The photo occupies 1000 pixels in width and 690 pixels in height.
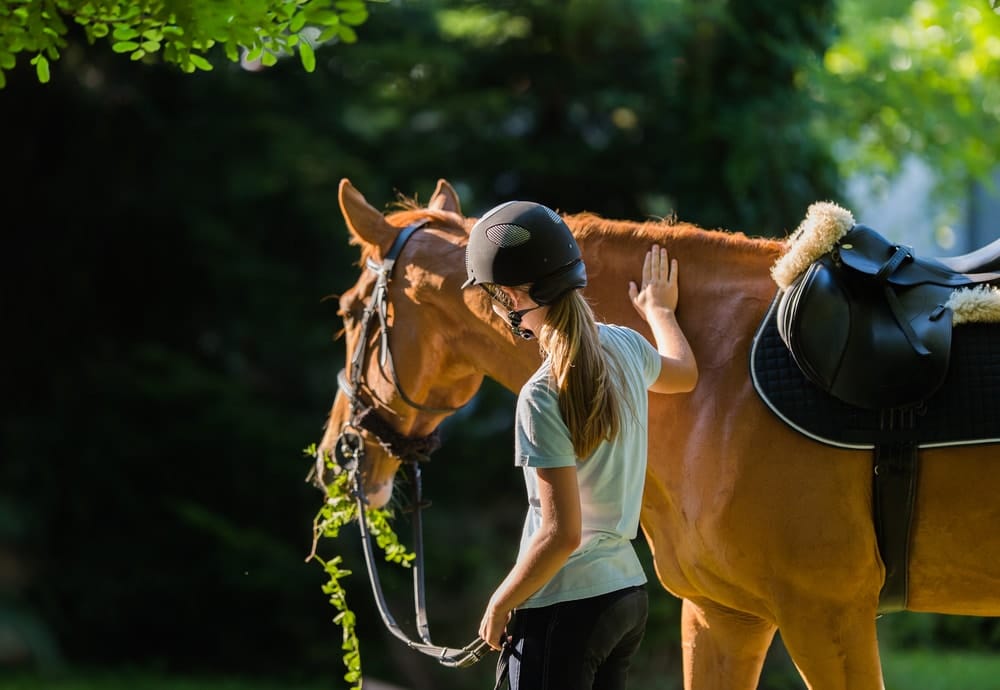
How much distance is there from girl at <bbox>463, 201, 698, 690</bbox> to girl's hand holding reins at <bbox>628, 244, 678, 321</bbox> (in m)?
0.45

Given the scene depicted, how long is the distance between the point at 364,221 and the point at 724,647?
162cm

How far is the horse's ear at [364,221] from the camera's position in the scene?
336 centimetres

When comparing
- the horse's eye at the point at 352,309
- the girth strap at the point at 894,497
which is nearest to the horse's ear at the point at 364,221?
the horse's eye at the point at 352,309

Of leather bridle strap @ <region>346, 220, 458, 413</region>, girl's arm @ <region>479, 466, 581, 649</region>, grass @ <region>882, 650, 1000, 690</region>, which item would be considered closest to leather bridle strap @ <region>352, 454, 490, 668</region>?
leather bridle strap @ <region>346, 220, 458, 413</region>

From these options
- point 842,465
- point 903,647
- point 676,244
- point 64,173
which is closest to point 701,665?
A: point 842,465

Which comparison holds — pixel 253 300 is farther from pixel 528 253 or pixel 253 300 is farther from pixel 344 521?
pixel 528 253

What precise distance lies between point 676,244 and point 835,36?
5018mm

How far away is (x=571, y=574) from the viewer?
2.33m

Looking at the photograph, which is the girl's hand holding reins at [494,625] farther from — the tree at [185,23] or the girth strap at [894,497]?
the tree at [185,23]

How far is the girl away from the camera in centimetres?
222

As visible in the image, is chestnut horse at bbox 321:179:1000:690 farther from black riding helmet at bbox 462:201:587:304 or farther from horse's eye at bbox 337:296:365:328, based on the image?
black riding helmet at bbox 462:201:587:304

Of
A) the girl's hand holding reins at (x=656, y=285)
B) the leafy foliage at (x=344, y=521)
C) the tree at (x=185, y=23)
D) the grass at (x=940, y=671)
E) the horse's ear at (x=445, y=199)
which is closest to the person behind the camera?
the girl's hand holding reins at (x=656, y=285)

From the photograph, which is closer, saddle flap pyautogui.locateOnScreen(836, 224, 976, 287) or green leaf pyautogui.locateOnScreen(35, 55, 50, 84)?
saddle flap pyautogui.locateOnScreen(836, 224, 976, 287)

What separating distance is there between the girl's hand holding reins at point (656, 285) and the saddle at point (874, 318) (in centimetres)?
29
